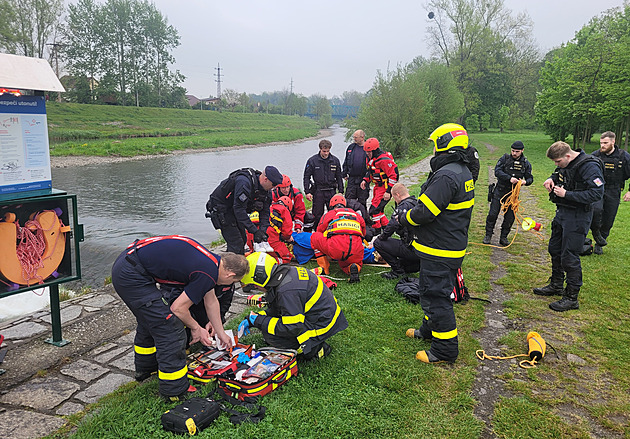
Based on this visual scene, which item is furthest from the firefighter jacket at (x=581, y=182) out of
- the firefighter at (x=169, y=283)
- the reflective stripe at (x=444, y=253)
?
the firefighter at (x=169, y=283)

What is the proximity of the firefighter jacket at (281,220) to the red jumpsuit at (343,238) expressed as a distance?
36.9 inches

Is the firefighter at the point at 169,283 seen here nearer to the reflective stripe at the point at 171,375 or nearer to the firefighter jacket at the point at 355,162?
the reflective stripe at the point at 171,375

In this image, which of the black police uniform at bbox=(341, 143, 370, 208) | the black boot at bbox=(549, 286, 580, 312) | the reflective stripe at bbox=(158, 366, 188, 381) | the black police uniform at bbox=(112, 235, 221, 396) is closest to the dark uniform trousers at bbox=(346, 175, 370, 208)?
the black police uniform at bbox=(341, 143, 370, 208)

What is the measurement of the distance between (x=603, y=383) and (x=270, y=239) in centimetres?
504

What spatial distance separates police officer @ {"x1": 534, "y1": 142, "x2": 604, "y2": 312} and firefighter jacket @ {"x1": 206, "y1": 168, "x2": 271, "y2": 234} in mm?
4079

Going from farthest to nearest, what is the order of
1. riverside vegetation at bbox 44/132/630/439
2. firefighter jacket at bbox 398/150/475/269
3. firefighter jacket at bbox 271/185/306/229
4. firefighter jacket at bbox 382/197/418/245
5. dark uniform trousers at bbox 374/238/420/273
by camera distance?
firefighter jacket at bbox 271/185/306/229 < dark uniform trousers at bbox 374/238/420/273 < firefighter jacket at bbox 382/197/418/245 < firefighter jacket at bbox 398/150/475/269 < riverside vegetation at bbox 44/132/630/439

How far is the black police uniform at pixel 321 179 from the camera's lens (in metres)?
9.59

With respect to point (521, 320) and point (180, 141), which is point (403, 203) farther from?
point (180, 141)

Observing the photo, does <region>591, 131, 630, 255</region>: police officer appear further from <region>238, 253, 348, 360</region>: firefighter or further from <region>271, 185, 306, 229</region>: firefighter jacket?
<region>238, 253, 348, 360</region>: firefighter

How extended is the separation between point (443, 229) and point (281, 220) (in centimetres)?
381

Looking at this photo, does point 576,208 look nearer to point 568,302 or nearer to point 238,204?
point 568,302

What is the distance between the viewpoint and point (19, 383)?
4.12 m

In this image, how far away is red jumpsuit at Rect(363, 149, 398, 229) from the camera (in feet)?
30.7

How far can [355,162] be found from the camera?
31.9 feet
